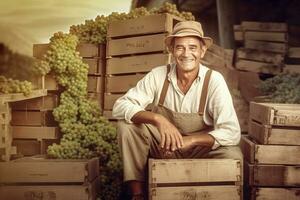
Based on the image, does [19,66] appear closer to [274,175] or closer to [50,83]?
[50,83]

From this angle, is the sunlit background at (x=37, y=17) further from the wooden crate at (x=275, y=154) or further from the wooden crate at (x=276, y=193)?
the wooden crate at (x=276, y=193)

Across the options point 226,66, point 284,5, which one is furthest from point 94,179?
point 284,5

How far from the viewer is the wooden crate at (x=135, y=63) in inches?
157

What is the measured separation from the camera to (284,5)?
766cm

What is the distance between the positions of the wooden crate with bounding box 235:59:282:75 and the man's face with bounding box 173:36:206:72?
3279mm

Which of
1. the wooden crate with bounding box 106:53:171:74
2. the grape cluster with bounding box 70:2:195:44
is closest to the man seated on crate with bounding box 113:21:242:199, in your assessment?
the wooden crate with bounding box 106:53:171:74

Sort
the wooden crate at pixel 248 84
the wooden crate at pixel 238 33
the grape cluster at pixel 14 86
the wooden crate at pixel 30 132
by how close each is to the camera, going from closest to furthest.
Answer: the grape cluster at pixel 14 86 → the wooden crate at pixel 30 132 → the wooden crate at pixel 248 84 → the wooden crate at pixel 238 33

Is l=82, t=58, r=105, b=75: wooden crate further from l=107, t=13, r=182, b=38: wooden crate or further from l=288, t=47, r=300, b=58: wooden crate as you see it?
l=288, t=47, r=300, b=58: wooden crate

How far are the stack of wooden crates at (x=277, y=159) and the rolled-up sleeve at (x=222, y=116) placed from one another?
0.26m

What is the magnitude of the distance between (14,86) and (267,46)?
3.98m

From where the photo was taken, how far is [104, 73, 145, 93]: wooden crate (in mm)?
4191

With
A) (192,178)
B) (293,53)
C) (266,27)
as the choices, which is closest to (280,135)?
(192,178)

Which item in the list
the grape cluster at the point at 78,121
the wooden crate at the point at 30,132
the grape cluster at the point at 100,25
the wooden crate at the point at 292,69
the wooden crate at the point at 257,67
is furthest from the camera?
the wooden crate at the point at 257,67

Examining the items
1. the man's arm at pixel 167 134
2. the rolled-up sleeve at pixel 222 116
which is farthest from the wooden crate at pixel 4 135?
the rolled-up sleeve at pixel 222 116
